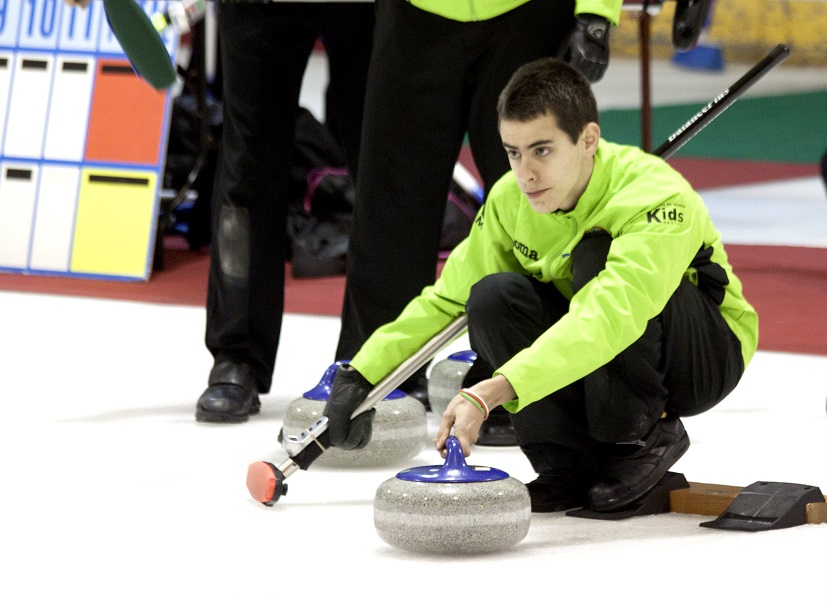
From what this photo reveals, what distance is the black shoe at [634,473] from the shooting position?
7.47 ft

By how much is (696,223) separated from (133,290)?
9.37 feet

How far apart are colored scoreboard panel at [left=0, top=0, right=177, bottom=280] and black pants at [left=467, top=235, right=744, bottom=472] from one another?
2.78m

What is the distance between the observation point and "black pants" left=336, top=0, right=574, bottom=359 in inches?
111

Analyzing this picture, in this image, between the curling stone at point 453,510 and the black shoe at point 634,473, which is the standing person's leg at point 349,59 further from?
the curling stone at point 453,510

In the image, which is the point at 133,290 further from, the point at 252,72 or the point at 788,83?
the point at 788,83

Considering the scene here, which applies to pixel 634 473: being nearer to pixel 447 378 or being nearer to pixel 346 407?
pixel 346 407

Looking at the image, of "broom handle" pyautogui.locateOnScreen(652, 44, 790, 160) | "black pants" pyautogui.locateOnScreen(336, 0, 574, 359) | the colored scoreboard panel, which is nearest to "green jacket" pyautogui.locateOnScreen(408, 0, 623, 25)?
"black pants" pyautogui.locateOnScreen(336, 0, 574, 359)

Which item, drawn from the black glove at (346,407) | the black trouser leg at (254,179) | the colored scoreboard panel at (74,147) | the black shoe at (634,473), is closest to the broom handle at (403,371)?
→ the black glove at (346,407)

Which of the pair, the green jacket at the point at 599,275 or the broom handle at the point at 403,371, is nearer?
the green jacket at the point at 599,275

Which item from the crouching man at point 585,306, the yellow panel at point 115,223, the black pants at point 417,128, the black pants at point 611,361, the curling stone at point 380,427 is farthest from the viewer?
the yellow panel at point 115,223

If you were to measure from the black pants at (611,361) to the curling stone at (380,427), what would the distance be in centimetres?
29

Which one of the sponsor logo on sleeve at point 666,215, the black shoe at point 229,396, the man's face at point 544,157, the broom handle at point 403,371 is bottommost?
the black shoe at point 229,396

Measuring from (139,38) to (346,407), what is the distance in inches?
36.0

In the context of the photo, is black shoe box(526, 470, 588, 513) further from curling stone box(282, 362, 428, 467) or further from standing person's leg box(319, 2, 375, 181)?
standing person's leg box(319, 2, 375, 181)
